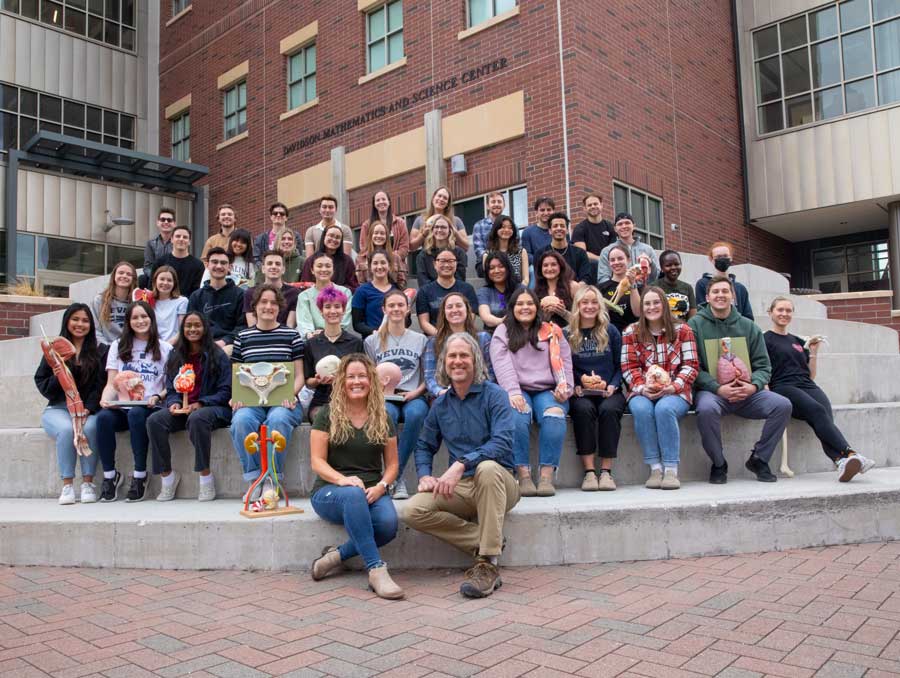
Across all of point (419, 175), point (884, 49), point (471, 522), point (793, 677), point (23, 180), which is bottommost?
point (793, 677)

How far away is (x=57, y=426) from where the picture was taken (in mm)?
6359

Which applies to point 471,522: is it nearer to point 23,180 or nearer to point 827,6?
point 827,6

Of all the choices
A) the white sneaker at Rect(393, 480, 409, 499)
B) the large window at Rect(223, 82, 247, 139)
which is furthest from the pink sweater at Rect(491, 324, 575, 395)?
the large window at Rect(223, 82, 247, 139)

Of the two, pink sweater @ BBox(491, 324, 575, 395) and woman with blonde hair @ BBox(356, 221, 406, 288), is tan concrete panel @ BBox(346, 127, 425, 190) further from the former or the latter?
pink sweater @ BBox(491, 324, 575, 395)

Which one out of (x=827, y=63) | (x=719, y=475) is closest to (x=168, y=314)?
(x=719, y=475)

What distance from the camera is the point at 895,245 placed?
51.4 feet

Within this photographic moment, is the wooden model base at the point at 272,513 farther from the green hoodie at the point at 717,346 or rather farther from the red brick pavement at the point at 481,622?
the green hoodie at the point at 717,346

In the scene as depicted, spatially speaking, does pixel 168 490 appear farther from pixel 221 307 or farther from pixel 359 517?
pixel 359 517

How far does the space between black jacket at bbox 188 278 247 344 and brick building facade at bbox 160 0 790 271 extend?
6111mm

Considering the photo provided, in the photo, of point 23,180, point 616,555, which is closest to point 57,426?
A: point 616,555

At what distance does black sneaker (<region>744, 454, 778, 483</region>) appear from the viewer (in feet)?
20.1

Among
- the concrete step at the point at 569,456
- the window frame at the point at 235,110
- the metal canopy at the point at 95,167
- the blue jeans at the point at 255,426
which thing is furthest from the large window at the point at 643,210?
the metal canopy at the point at 95,167

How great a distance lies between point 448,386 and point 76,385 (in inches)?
130

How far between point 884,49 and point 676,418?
13.3 metres
